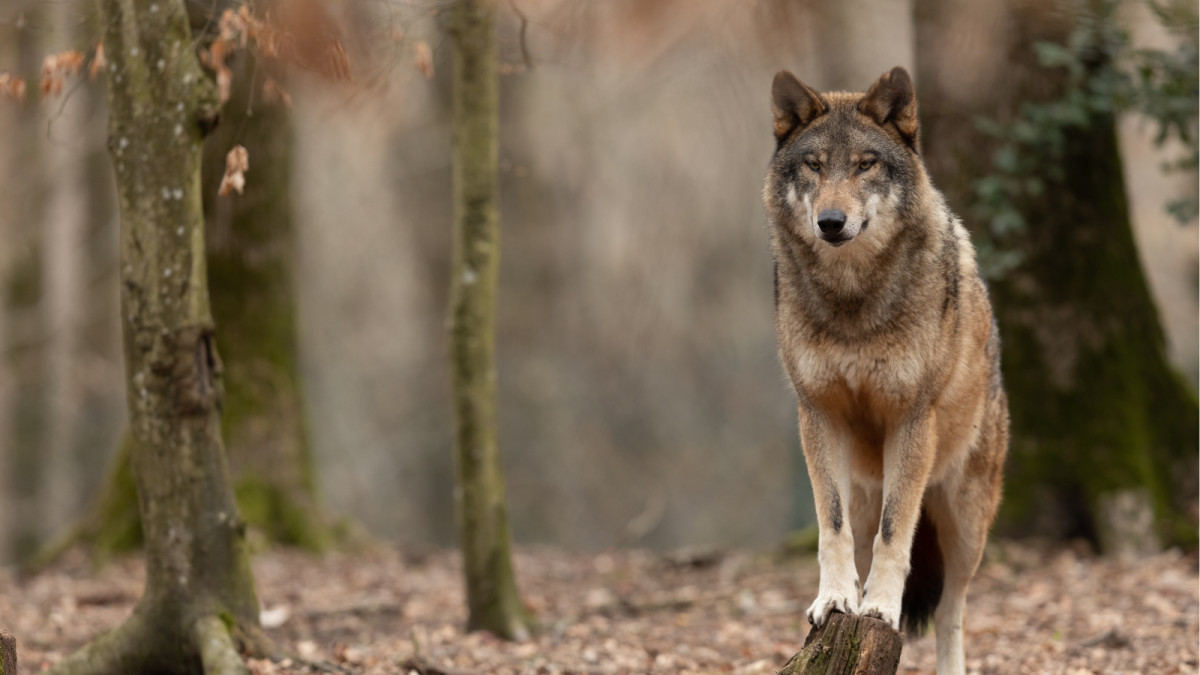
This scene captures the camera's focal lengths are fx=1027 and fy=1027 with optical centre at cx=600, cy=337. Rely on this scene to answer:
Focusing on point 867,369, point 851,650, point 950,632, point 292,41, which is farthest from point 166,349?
point 950,632

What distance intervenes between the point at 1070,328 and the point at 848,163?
16.1 feet

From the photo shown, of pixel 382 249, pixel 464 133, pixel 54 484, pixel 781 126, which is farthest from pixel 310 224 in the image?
pixel 781 126

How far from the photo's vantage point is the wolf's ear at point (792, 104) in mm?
4628

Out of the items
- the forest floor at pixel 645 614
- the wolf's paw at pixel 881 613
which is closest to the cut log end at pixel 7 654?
the forest floor at pixel 645 614

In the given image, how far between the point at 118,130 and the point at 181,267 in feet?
2.41

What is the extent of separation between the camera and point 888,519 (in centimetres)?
446

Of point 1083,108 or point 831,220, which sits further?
point 1083,108

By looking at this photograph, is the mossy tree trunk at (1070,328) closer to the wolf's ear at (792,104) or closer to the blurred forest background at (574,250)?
the blurred forest background at (574,250)

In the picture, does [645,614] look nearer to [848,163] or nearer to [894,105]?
[848,163]

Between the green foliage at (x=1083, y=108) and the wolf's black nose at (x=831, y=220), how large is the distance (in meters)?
4.40

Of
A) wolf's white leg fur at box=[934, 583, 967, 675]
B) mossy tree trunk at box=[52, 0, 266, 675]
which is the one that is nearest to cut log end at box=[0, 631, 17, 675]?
mossy tree trunk at box=[52, 0, 266, 675]

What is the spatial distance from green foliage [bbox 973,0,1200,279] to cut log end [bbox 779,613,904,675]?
4.90 meters

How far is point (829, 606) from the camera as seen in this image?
13.8 feet

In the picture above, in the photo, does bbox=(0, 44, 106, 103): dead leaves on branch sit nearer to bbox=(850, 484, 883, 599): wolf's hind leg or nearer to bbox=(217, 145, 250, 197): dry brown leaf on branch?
bbox=(217, 145, 250, 197): dry brown leaf on branch
